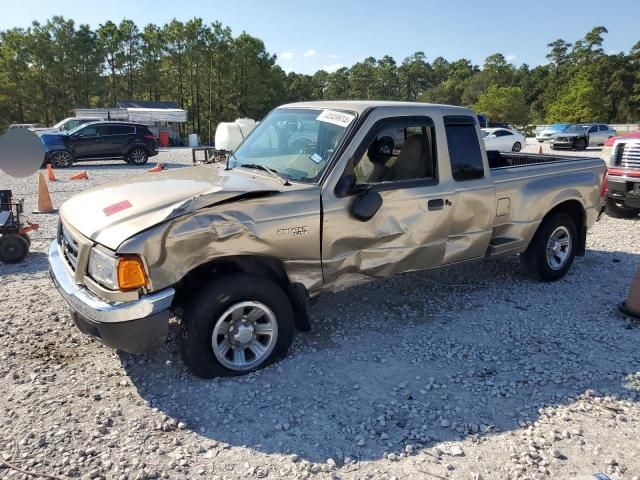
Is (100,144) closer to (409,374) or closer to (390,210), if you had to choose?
(390,210)

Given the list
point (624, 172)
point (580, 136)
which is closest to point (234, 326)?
point (624, 172)

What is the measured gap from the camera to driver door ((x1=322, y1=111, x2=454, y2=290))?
12.3ft

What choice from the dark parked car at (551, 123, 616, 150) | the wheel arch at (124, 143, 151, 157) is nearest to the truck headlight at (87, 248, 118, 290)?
the wheel arch at (124, 143, 151, 157)

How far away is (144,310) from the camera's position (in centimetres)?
303

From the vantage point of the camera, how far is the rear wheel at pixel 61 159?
58.3ft

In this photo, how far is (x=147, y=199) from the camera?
3.41 metres

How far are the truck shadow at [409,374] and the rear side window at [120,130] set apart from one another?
54.0 ft

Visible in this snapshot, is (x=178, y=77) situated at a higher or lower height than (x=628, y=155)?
higher

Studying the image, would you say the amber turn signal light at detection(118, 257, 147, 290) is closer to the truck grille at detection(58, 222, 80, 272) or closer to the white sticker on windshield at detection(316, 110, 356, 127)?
the truck grille at detection(58, 222, 80, 272)

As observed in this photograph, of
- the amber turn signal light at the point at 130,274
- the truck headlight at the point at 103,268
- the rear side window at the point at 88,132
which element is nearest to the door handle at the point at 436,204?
the amber turn signal light at the point at 130,274

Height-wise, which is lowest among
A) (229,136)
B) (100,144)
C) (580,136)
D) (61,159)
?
(61,159)

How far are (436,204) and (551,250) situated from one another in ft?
7.51

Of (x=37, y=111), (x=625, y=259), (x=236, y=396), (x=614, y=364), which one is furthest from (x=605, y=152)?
(x=37, y=111)

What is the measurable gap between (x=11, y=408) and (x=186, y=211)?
173cm
